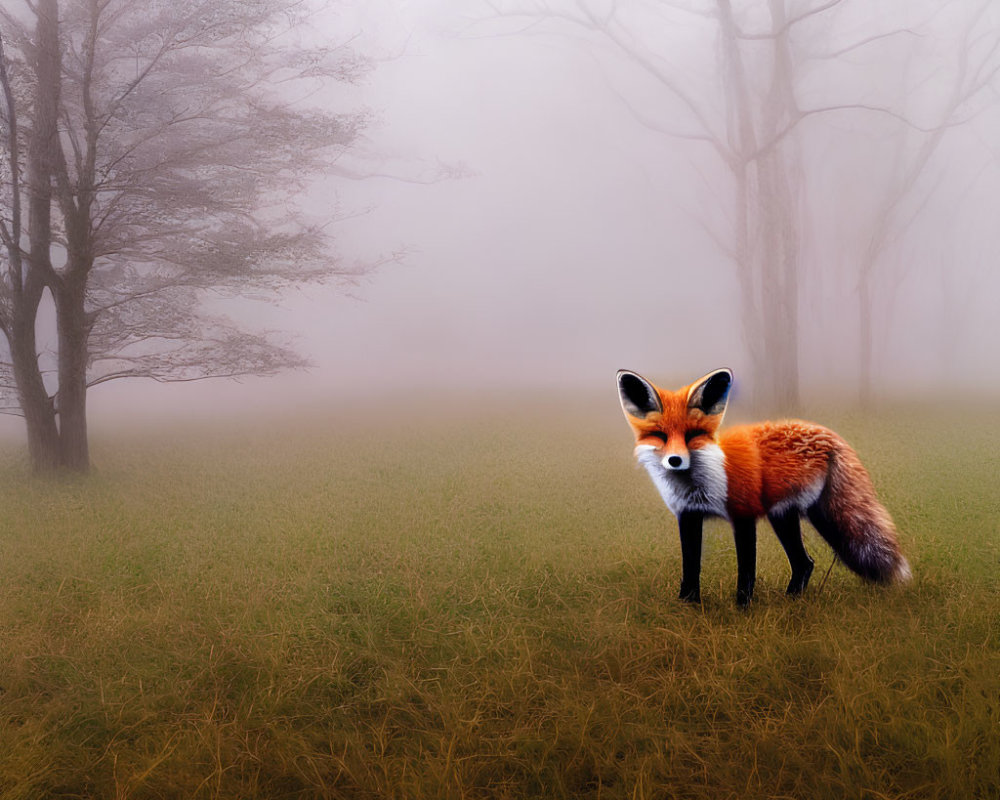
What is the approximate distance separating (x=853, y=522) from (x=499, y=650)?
119cm

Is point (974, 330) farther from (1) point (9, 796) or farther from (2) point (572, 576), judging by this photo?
(1) point (9, 796)

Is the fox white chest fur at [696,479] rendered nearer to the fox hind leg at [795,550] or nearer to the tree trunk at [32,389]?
the fox hind leg at [795,550]

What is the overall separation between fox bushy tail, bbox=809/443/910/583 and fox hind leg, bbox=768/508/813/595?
74mm

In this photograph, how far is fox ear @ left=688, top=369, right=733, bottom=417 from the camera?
1.82 m

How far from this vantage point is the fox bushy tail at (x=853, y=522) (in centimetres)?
205

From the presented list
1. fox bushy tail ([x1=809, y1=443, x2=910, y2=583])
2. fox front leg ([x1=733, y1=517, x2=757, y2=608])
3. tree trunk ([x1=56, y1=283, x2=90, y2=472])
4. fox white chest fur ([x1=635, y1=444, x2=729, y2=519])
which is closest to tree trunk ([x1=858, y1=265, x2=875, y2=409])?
fox bushy tail ([x1=809, y1=443, x2=910, y2=583])

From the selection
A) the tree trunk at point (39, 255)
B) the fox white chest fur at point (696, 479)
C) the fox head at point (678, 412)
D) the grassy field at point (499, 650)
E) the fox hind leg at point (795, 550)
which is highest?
the tree trunk at point (39, 255)

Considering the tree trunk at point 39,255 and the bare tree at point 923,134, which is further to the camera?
the tree trunk at point 39,255

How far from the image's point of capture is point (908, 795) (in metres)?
1.50

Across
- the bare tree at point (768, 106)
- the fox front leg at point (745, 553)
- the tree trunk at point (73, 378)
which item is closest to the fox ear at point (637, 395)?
Result: the fox front leg at point (745, 553)

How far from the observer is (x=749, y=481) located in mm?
1925

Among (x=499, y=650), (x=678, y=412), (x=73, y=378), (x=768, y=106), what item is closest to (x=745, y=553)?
(x=678, y=412)

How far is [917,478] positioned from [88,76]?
4.74 m

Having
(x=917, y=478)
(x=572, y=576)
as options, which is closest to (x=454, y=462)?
(x=572, y=576)
